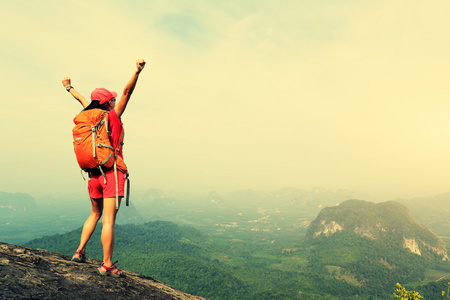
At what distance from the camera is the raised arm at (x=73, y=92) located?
5.59 metres

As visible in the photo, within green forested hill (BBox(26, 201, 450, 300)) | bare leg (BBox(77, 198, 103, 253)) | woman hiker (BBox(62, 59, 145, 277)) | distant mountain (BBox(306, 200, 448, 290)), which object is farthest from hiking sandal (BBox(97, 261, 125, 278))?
distant mountain (BBox(306, 200, 448, 290))

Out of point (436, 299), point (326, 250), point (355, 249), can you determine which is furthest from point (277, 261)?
point (436, 299)

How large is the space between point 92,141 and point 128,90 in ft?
4.31

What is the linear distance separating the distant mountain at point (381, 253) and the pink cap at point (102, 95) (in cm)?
16441

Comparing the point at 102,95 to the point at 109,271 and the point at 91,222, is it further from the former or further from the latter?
the point at 109,271

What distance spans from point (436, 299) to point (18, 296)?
14952cm

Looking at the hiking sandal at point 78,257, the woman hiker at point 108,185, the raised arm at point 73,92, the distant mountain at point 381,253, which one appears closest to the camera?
the woman hiker at point 108,185

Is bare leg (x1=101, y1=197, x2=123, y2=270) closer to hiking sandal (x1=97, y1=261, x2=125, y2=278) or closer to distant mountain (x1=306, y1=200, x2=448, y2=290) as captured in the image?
hiking sandal (x1=97, y1=261, x2=125, y2=278)

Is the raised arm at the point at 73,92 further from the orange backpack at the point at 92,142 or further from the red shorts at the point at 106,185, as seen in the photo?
the red shorts at the point at 106,185

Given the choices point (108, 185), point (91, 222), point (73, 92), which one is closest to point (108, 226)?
point (108, 185)

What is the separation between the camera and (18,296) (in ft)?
9.89

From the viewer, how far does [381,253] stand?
166 meters

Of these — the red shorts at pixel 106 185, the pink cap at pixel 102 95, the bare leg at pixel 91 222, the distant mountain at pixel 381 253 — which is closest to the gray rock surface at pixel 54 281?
the bare leg at pixel 91 222

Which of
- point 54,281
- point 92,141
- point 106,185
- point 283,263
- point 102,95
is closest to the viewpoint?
point 54,281
